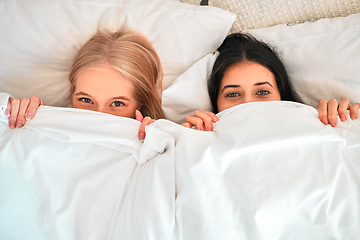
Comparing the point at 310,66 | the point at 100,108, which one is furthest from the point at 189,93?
the point at 310,66

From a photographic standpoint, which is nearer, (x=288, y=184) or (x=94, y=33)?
(x=288, y=184)

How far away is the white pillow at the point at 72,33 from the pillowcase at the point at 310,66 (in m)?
0.09

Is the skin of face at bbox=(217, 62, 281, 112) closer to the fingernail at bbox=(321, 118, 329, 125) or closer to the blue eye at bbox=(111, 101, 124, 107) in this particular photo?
the fingernail at bbox=(321, 118, 329, 125)

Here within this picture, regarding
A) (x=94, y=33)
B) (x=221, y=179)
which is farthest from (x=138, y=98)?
(x=221, y=179)

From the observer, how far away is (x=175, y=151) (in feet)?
2.65

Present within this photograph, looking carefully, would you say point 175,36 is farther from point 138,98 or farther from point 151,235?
point 151,235

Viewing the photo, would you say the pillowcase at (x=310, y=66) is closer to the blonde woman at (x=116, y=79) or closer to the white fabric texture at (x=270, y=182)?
the blonde woman at (x=116, y=79)

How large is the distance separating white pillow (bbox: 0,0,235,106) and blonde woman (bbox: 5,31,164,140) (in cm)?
5

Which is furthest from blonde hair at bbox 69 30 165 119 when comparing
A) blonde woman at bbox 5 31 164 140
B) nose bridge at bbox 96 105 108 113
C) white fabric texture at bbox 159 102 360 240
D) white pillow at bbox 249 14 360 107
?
white pillow at bbox 249 14 360 107

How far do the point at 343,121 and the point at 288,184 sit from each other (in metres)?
0.31

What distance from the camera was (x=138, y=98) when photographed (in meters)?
1.11

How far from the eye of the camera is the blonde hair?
1070 mm

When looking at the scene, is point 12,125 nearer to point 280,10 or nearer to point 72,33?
point 72,33

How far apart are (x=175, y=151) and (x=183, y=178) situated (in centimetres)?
9
